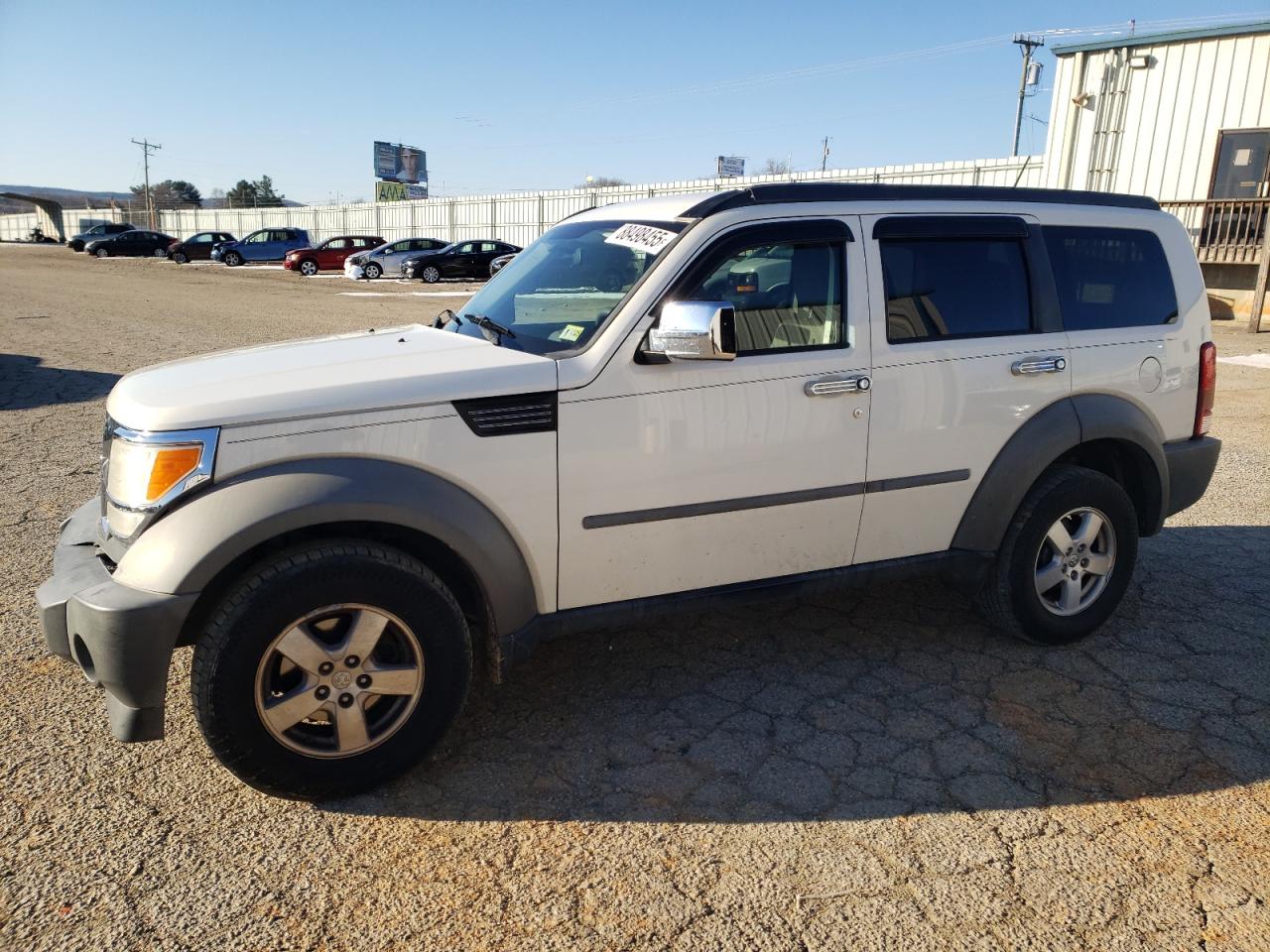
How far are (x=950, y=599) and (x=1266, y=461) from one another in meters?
4.39

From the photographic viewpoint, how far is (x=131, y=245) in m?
43.7

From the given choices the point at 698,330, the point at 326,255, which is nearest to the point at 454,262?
the point at 326,255

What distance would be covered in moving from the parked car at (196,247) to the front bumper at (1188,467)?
137 feet

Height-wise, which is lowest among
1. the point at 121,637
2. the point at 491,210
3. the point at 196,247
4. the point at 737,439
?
the point at 121,637

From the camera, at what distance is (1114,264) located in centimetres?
421

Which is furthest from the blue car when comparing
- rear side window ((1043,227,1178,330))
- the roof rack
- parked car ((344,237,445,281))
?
rear side window ((1043,227,1178,330))

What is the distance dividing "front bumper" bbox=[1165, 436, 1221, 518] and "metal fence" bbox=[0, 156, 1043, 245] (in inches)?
455

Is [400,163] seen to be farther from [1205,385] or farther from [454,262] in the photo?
[1205,385]

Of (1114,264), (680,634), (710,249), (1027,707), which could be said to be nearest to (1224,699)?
(1027,707)

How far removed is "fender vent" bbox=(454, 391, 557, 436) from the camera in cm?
302

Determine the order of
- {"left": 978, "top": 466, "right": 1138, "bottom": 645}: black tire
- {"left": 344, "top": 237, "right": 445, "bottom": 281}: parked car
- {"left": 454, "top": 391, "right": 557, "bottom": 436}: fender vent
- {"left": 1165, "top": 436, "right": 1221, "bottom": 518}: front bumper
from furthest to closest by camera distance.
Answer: {"left": 344, "top": 237, "right": 445, "bottom": 281}: parked car < {"left": 1165, "top": 436, "right": 1221, "bottom": 518}: front bumper < {"left": 978, "top": 466, "right": 1138, "bottom": 645}: black tire < {"left": 454, "top": 391, "right": 557, "bottom": 436}: fender vent

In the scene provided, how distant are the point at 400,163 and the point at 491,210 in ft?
150

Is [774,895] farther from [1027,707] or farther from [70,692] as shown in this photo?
[70,692]

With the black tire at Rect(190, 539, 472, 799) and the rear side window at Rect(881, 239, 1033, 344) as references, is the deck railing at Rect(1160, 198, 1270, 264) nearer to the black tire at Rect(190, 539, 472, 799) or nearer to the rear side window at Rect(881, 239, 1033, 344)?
the rear side window at Rect(881, 239, 1033, 344)
